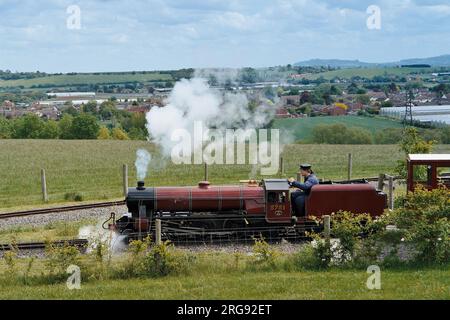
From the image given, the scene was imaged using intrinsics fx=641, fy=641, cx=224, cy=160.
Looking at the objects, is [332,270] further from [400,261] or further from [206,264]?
[206,264]

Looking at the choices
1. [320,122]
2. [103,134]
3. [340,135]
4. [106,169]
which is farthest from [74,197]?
[103,134]

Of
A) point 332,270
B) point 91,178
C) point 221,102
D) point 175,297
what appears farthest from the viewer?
point 91,178

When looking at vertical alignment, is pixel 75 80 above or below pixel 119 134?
above

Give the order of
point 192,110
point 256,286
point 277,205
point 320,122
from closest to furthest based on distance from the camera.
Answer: point 256,286
point 277,205
point 192,110
point 320,122

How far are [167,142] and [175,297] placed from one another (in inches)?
474

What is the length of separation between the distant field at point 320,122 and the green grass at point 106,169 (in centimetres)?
955

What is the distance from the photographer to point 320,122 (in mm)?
64312

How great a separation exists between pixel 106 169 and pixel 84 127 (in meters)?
37.3

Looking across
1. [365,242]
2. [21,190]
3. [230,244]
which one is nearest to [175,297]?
[365,242]

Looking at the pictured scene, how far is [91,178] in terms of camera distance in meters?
31.4

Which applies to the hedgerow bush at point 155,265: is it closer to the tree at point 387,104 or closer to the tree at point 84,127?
the tree at point 84,127

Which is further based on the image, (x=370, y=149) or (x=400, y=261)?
(x=370, y=149)

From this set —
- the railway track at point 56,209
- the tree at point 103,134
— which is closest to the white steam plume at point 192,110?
the railway track at point 56,209

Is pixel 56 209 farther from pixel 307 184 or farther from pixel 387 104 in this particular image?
pixel 387 104
